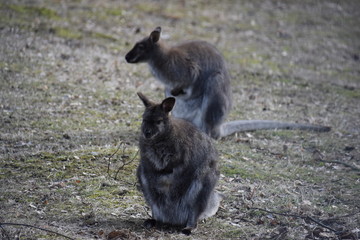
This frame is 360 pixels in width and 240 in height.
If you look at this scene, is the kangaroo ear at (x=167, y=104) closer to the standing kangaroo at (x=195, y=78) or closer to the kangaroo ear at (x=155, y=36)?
the standing kangaroo at (x=195, y=78)

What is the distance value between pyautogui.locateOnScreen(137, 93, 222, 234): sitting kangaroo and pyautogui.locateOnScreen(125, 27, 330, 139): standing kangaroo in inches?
108

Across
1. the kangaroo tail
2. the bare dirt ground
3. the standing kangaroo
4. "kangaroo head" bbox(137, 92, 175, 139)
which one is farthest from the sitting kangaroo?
the kangaroo tail

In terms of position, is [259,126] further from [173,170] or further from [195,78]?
[173,170]

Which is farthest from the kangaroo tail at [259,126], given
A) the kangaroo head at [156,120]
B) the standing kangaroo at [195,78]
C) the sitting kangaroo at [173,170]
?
the kangaroo head at [156,120]

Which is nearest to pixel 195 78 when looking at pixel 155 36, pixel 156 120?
pixel 155 36

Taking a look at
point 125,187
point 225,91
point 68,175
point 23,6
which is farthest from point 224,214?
point 23,6

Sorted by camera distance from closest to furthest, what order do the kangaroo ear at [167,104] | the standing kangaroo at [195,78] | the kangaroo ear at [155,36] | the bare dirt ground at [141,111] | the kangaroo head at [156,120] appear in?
the kangaroo head at [156,120]
the kangaroo ear at [167,104]
the bare dirt ground at [141,111]
the standing kangaroo at [195,78]
the kangaroo ear at [155,36]

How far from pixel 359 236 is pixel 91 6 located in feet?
34.8

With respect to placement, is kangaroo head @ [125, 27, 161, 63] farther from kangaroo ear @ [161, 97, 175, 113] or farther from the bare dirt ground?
kangaroo ear @ [161, 97, 175, 113]

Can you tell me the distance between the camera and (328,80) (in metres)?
11.7

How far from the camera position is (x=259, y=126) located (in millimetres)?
8453

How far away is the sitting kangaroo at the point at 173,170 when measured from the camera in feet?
16.5

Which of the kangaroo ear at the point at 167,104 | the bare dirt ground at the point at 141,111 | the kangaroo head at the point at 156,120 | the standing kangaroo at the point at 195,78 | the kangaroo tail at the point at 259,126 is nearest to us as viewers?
the kangaroo head at the point at 156,120

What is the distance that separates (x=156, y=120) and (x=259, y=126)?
3.69 metres
